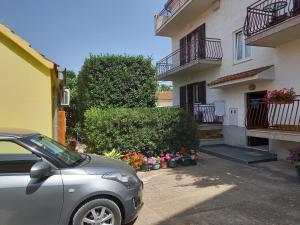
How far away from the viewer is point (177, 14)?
1650 centimetres

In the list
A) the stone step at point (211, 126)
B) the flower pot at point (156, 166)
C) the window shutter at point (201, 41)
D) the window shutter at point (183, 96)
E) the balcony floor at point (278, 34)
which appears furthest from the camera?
the window shutter at point (183, 96)

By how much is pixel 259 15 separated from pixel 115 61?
5.61 m

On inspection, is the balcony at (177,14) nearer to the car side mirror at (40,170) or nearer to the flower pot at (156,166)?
the flower pot at (156,166)

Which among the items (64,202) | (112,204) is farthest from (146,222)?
(64,202)

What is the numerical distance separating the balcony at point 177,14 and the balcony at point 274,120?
619cm

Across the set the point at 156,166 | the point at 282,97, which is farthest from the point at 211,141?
the point at 156,166

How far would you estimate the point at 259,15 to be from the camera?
35.8ft

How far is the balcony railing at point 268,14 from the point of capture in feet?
30.3

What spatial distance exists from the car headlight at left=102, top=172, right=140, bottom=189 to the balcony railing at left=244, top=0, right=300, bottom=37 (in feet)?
23.6

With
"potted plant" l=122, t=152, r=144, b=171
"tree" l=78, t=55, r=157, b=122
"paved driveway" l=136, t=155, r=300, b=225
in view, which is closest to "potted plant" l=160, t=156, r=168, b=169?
"paved driveway" l=136, t=155, r=300, b=225

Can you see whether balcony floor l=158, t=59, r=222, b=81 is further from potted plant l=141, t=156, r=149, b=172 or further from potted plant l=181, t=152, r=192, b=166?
potted plant l=141, t=156, r=149, b=172

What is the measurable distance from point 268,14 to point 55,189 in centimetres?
942

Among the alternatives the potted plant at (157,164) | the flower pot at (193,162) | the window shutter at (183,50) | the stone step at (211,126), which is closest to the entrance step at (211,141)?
the stone step at (211,126)

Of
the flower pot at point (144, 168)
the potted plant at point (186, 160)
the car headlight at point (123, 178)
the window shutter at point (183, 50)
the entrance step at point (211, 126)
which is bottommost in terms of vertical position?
the flower pot at point (144, 168)
